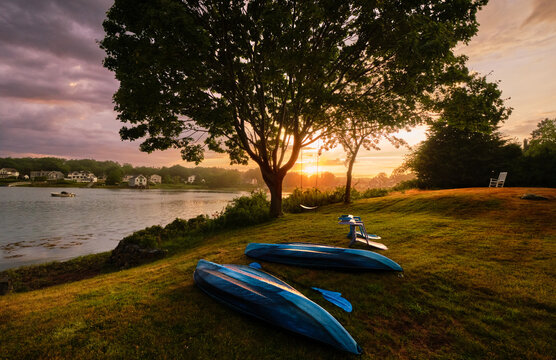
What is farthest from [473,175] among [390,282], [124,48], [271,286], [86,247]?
[86,247]

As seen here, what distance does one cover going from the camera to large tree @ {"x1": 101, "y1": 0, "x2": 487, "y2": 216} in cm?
788

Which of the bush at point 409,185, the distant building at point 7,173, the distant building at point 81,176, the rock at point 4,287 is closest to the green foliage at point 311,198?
the bush at point 409,185

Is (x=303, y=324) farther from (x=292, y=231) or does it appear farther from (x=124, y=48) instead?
(x=124, y=48)

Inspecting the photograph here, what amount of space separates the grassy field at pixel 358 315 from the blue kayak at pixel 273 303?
0.17m

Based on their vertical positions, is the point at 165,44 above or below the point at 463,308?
above

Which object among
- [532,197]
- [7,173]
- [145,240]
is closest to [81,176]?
[7,173]

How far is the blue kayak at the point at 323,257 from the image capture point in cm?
506

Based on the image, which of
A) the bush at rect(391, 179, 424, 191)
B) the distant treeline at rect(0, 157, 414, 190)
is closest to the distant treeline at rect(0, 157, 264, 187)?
the distant treeline at rect(0, 157, 414, 190)

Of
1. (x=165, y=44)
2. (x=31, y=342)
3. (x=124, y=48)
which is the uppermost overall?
(x=124, y=48)

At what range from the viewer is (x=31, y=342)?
309 cm

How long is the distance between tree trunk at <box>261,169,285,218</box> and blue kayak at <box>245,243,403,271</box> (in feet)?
24.2

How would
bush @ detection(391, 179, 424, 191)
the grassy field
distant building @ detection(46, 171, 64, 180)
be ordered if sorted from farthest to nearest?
distant building @ detection(46, 171, 64, 180) < bush @ detection(391, 179, 424, 191) < the grassy field

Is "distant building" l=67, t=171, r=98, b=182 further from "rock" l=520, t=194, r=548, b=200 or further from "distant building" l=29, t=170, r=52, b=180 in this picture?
"rock" l=520, t=194, r=548, b=200

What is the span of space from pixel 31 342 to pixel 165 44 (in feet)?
27.3
